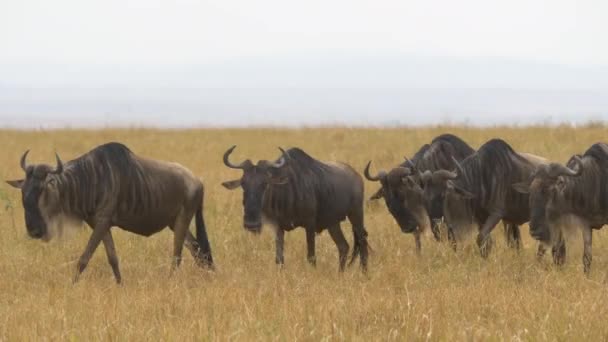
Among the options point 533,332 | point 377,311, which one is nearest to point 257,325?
point 377,311

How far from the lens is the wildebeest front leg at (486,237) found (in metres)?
9.02

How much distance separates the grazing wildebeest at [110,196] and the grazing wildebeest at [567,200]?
329cm

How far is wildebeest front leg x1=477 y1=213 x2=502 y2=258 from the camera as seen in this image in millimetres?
9016

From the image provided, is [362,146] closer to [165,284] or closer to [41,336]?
[165,284]

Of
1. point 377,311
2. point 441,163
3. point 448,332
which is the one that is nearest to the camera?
point 448,332

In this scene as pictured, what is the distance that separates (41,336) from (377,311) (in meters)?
2.31

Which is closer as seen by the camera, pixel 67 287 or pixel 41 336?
pixel 41 336

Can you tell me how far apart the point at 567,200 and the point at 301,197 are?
2603 millimetres

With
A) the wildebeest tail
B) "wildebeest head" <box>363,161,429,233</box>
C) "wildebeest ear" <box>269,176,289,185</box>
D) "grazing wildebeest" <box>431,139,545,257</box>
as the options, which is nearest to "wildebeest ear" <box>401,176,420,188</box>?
"wildebeest head" <box>363,161,429,233</box>

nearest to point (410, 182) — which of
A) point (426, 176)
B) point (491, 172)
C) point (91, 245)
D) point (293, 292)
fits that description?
point (426, 176)

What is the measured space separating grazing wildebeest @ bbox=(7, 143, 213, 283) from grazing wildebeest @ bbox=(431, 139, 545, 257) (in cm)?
263

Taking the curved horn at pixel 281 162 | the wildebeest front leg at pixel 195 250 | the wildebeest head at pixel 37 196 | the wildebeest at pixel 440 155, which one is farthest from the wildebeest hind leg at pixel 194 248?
the wildebeest at pixel 440 155

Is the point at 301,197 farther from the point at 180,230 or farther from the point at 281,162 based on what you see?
the point at 180,230

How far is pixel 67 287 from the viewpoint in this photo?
7742mm
